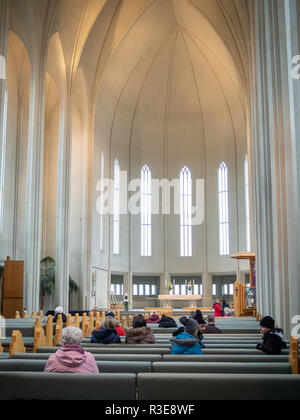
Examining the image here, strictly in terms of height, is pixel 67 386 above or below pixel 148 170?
below

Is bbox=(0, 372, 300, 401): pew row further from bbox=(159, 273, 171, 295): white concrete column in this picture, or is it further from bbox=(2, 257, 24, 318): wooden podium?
bbox=(159, 273, 171, 295): white concrete column

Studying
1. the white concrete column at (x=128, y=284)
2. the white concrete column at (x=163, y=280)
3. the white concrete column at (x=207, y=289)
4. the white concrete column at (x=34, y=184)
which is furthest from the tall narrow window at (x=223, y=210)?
the white concrete column at (x=34, y=184)

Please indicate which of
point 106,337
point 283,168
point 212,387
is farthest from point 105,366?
point 283,168

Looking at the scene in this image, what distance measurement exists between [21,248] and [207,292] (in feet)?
45.4

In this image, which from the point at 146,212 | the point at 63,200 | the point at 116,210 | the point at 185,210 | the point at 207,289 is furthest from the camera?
the point at 185,210

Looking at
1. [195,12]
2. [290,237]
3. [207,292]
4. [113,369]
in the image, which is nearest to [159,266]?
[207,292]

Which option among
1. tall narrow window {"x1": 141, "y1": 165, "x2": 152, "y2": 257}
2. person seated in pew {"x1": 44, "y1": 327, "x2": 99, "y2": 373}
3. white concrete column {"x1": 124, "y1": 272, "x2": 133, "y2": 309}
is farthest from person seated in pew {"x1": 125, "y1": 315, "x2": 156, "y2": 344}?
tall narrow window {"x1": 141, "y1": 165, "x2": 152, "y2": 257}

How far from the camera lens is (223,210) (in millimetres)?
31766

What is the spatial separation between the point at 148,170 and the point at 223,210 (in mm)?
5670

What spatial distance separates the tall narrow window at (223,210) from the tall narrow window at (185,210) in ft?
6.69

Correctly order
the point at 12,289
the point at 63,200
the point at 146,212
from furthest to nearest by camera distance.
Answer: the point at 146,212
the point at 63,200
the point at 12,289

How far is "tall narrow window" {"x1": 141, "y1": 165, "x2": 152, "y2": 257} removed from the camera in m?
31.9

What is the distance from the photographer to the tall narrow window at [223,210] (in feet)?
103

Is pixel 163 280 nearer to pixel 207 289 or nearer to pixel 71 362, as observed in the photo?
pixel 207 289
